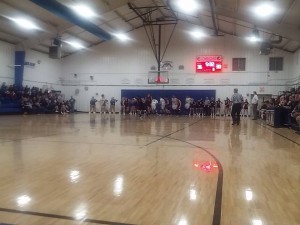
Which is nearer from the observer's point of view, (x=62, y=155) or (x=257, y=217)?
(x=257, y=217)

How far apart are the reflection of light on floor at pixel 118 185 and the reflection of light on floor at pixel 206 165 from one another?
114cm

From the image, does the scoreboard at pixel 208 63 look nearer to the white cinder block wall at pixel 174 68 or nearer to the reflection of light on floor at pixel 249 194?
the white cinder block wall at pixel 174 68

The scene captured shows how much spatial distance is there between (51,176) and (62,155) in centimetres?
139

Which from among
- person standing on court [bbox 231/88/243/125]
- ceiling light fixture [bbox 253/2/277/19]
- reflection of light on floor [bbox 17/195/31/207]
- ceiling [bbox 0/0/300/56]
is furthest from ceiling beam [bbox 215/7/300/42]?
reflection of light on floor [bbox 17/195/31/207]

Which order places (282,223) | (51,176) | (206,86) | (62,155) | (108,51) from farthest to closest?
(108,51) < (206,86) < (62,155) < (51,176) < (282,223)

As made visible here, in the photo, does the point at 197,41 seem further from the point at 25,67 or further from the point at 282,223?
the point at 282,223

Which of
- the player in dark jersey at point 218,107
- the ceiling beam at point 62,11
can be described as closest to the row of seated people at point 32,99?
the ceiling beam at point 62,11

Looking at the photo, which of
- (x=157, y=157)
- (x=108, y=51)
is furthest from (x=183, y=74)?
(x=157, y=157)

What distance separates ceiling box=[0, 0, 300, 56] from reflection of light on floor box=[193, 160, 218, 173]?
990 cm

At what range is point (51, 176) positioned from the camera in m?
3.52

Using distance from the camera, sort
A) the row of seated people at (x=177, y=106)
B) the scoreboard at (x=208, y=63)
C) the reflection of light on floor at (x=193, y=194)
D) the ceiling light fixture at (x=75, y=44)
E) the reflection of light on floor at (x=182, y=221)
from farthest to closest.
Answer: the scoreboard at (x=208, y=63) → the ceiling light fixture at (x=75, y=44) → the row of seated people at (x=177, y=106) → the reflection of light on floor at (x=193, y=194) → the reflection of light on floor at (x=182, y=221)

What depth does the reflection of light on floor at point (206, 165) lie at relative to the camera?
4056mm

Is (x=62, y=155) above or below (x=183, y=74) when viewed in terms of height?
below

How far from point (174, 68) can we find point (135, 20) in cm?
A: 452
